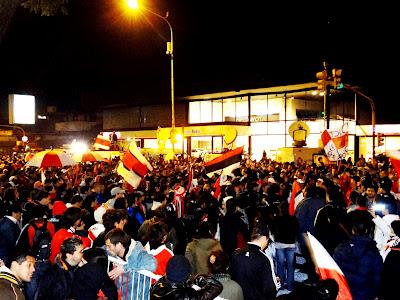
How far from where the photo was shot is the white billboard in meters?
25.6

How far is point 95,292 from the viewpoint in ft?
14.6

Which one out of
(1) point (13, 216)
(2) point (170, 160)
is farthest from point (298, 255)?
(2) point (170, 160)

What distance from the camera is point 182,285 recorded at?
363 cm

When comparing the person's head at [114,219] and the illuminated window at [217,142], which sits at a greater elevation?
the illuminated window at [217,142]

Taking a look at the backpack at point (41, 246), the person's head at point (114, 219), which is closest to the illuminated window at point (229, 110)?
the person's head at point (114, 219)

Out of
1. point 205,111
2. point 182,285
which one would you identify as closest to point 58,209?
point 182,285

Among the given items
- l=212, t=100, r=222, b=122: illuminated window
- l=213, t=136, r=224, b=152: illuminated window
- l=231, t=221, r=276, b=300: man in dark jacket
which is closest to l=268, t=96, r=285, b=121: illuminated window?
l=213, t=136, r=224, b=152: illuminated window

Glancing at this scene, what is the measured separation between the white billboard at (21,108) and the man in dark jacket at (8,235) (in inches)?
776

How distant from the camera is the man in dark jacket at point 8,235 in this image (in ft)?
22.5

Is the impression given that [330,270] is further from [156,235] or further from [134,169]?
[134,169]

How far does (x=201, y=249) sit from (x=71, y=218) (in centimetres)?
206

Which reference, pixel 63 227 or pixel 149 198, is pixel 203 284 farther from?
pixel 149 198

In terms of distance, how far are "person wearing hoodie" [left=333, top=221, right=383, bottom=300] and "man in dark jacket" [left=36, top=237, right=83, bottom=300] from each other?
3059 mm

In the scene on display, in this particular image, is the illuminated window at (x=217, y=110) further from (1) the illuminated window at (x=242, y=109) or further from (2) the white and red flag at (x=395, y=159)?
(2) the white and red flag at (x=395, y=159)
